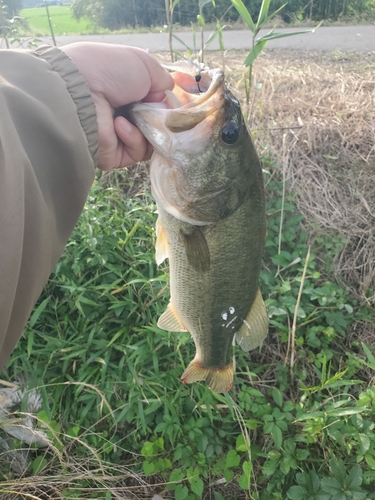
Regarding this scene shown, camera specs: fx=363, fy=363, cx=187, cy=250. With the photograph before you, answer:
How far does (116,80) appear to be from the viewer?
150cm

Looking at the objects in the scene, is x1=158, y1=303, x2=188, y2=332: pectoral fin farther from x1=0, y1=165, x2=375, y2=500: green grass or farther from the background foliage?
the background foliage

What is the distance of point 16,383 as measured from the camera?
245 cm

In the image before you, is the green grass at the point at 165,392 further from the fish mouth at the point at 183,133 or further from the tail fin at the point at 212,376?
the fish mouth at the point at 183,133

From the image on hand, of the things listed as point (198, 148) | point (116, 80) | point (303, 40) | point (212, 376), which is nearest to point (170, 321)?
point (212, 376)

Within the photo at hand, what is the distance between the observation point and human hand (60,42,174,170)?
1479 millimetres

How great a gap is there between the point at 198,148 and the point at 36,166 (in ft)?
2.09

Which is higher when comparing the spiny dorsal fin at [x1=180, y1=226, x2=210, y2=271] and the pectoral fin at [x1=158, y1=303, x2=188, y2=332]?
the spiny dorsal fin at [x1=180, y1=226, x2=210, y2=271]

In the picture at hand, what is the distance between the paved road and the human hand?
232 inches

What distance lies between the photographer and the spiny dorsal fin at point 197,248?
1.63 meters

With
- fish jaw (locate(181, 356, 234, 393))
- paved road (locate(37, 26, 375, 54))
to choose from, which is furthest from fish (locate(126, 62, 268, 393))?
paved road (locate(37, 26, 375, 54))

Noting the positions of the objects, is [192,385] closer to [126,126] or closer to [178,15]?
[126,126]

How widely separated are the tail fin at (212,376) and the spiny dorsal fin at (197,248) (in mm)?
638

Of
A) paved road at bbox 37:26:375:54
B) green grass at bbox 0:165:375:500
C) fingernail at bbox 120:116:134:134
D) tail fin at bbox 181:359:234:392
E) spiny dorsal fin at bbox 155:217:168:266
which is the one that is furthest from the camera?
paved road at bbox 37:26:375:54

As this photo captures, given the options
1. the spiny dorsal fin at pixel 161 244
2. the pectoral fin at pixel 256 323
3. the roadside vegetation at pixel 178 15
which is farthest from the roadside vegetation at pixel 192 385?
the roadside vegetation at pixel 178 15
